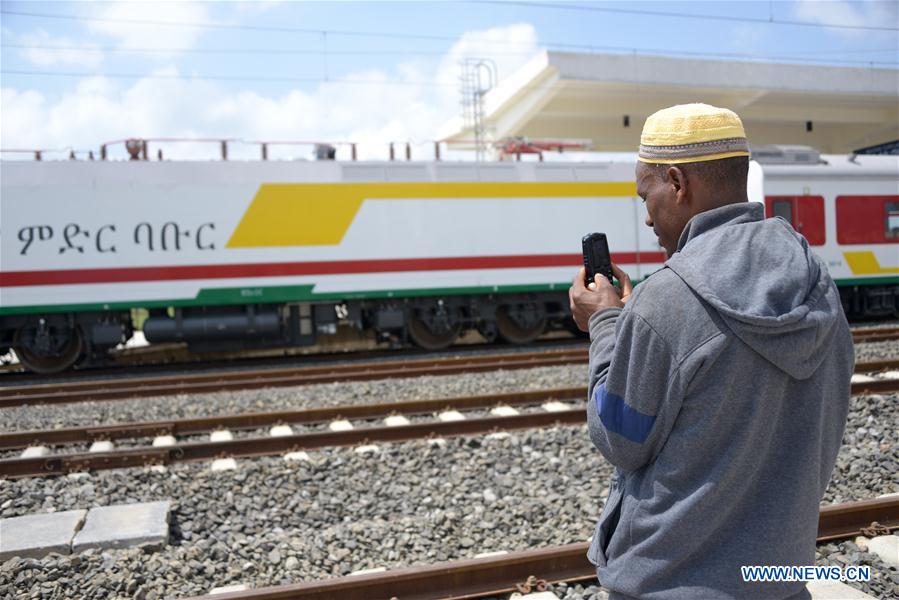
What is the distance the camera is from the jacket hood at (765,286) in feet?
4.83

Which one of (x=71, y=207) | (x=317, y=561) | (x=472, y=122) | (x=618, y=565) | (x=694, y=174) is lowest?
(x=317, y=561)

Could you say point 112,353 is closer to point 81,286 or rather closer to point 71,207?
point 81,286

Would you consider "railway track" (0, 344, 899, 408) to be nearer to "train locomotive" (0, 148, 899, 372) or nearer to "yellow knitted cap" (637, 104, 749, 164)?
"train locomotive" (0, 148, 899, 372)

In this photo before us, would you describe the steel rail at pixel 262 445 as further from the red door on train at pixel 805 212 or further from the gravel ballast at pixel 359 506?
the red door on train at pixel 805 212

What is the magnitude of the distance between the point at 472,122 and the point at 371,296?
1514 cm

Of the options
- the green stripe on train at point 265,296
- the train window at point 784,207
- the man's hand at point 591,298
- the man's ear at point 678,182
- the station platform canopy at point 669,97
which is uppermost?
the station platform canopy at point 669,97

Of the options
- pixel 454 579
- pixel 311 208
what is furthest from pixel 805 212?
pixel 454 579

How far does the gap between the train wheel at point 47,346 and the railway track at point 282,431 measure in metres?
5.91

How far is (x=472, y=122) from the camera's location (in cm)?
2703

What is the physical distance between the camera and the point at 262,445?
6.60 m

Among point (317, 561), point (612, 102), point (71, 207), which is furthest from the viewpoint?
point (612, 102)

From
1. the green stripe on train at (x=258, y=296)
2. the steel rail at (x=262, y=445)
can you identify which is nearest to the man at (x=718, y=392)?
the steel rail at (x=262, y=445)

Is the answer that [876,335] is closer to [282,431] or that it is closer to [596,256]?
[282,431]

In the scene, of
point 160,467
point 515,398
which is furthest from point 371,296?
point 160,467
